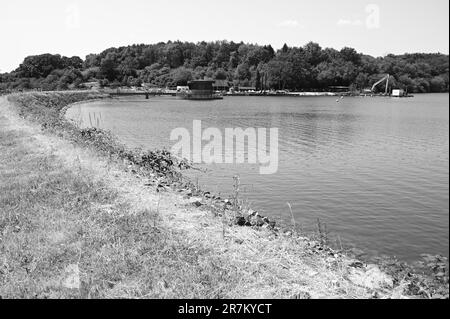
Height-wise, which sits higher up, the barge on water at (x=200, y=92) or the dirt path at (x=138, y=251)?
the barge on water at (x=200, y=92)

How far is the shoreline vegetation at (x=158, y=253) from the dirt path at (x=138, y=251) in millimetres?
24

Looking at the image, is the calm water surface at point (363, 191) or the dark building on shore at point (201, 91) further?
the dark building on shore at point (201, 91)

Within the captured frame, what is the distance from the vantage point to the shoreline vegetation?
7285 millimetres

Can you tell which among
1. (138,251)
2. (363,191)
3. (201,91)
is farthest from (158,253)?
(201,91)

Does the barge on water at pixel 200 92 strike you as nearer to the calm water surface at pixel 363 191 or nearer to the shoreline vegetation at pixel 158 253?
the calm water surface at pixel 363 191

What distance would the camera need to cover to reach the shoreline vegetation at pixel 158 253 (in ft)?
23.9

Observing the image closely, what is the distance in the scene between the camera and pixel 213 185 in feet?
68.6

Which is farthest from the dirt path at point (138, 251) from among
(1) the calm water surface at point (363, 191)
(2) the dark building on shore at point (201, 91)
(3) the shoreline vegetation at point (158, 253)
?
(2) the dark building on shore at point (201, 91)

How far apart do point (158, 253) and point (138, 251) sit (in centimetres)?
45

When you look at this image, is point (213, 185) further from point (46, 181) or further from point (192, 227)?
point (192, 227)

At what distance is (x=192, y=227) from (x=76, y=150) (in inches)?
489

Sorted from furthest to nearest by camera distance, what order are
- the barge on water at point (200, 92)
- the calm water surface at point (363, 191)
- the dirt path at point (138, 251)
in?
the barge on water at point (200, 92), the calm water surface at point (363, 191), the dirt path at point (138, 251)

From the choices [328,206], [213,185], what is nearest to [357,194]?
[328,206]

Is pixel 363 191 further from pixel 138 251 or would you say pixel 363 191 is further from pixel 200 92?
pixel 200 92
